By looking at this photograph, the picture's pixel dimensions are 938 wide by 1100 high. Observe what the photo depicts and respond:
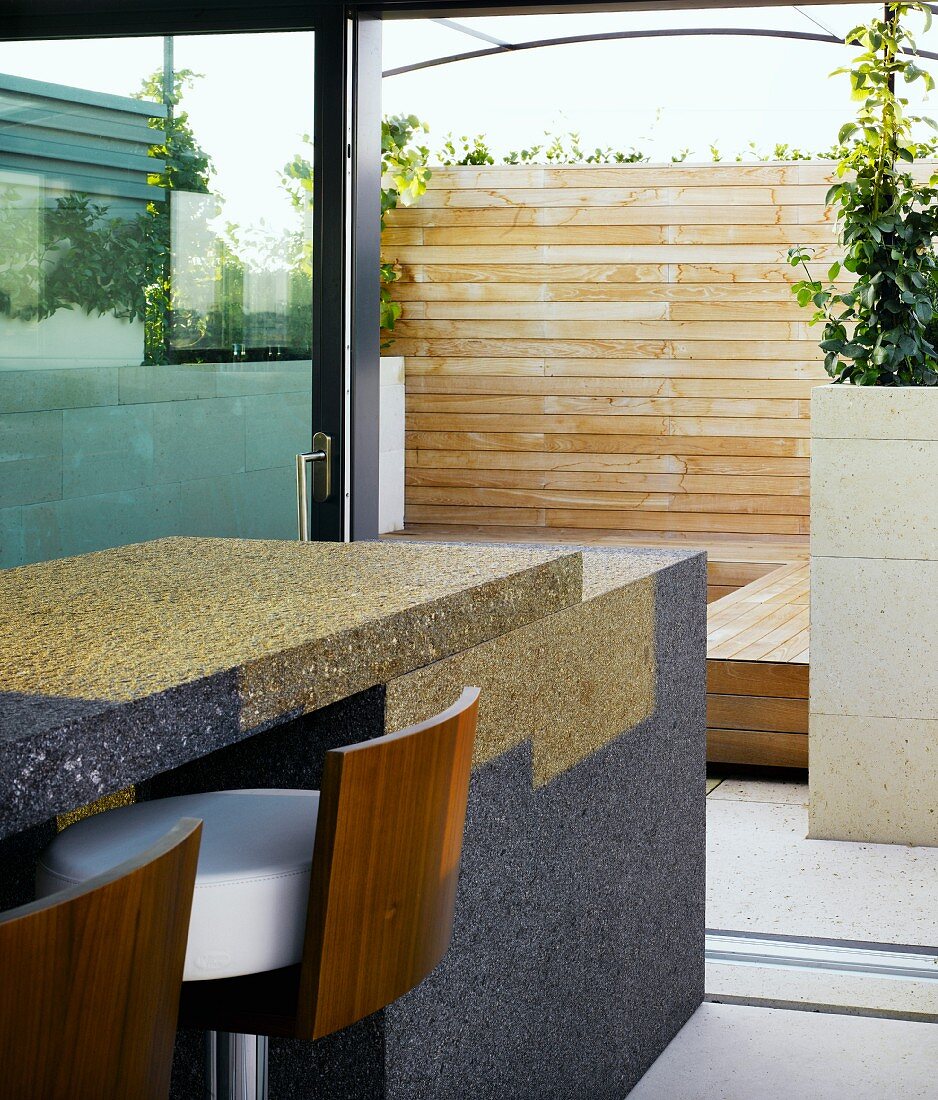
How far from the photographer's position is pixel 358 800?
123 cm

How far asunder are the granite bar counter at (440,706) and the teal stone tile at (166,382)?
1401 millimetres

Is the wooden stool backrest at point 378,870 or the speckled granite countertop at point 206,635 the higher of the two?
the speckled granite countertop at point 206,635

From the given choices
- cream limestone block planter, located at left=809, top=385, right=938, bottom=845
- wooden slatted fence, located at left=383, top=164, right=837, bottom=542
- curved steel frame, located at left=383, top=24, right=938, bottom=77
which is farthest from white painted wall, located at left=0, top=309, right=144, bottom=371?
wooden slatted fence, located at left=383, top=164, right=837, bottom=542

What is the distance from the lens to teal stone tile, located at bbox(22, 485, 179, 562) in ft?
12.4

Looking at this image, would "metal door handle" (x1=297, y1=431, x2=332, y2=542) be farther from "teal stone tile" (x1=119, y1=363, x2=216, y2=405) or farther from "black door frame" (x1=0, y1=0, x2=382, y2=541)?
"teal stone tile" (x1=119, y1=363, x2=216, y2=405)

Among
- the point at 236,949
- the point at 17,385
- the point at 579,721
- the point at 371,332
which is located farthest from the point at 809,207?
the point at 236,949

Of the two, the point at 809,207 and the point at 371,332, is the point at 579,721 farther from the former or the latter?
the point at 809,207

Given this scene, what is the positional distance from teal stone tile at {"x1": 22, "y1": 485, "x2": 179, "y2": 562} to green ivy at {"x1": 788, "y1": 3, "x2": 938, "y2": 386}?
76.5 inches

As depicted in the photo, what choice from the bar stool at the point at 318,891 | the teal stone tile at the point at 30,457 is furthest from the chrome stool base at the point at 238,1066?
the teal stone tile at the point at 30,457

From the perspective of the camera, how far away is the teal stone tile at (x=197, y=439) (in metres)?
3.83

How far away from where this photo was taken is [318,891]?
4.07ft

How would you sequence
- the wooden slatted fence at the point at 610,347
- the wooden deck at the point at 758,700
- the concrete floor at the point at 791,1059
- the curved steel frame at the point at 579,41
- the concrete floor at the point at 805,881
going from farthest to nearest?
the wooden slatted fence at the point at 610,347
the curved steel frame at the point at 579,41
the wooden deck at the point at 758,700
the concrete floor at the point at 805,881
the concrete floor at the point at 791,1059

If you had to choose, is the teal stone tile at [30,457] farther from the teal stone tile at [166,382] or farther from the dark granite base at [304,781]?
the dark granite base at [304,781]

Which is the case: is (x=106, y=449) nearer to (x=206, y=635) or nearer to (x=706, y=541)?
(x=206, y=635)
